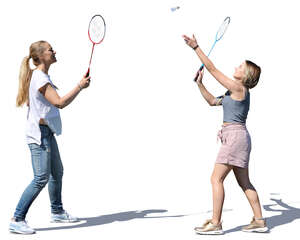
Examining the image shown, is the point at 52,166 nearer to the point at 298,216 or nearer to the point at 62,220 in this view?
the point at 62,220

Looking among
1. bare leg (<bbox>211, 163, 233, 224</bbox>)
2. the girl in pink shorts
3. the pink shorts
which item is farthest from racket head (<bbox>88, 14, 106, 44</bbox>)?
bare leg (<bbox>211, 163, 233, 224</bbox>)

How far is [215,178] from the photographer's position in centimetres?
652

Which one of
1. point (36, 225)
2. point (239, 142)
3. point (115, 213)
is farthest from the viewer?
point (115, 213)

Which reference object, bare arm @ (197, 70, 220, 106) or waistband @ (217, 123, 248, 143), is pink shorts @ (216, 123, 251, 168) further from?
bare arm @ (197, 70, 220, 106)

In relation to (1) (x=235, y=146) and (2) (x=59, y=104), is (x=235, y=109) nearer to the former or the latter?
(1) (x=235, y=146)

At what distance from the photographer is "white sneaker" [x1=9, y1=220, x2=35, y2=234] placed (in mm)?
6570

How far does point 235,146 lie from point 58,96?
1.86 meters

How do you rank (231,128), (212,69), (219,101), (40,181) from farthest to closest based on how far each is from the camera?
(219,101) → (40,181) → (231,128) → (212,69)

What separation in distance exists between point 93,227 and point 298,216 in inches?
90.4

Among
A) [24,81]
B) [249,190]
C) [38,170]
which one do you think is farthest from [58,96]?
[249,190]

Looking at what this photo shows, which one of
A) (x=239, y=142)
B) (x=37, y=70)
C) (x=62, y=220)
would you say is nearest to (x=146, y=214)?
(x=62, y=220)

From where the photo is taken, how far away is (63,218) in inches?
280

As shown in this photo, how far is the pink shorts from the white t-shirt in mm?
1755

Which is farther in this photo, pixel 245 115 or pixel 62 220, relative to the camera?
pixel 62 220
